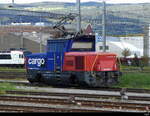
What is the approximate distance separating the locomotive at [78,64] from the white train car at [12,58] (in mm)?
36356

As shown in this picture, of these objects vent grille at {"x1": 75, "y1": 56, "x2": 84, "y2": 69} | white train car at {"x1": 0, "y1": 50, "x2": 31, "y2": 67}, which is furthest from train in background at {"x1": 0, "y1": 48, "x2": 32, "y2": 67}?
vent grille at {"x1": 75, "y1": 56, "x2": 84, "y2": 69}

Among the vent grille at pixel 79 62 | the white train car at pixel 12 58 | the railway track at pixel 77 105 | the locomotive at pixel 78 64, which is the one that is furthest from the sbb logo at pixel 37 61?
the white train car at pixel 12 58

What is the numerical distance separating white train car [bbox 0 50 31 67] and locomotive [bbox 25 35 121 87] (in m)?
36.4

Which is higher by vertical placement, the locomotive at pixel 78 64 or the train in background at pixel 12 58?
the locomotive at pixel 78 64

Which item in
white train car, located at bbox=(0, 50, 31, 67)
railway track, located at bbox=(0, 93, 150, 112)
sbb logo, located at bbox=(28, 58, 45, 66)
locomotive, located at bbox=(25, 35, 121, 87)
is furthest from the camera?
white train car, located at bbox=(0, 50, 31, 67)

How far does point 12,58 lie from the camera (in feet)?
205

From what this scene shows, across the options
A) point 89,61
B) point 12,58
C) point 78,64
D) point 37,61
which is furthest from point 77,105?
point 12,58

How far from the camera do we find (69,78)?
24.0m

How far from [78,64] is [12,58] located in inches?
1563

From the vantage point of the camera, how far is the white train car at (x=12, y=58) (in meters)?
62.1

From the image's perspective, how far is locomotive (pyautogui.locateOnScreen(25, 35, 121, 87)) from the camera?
23578 mm

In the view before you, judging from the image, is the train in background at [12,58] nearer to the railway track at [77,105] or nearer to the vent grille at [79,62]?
the vent grille at [79,62]

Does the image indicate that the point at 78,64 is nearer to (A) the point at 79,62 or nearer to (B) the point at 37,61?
(A) the point at 79,62

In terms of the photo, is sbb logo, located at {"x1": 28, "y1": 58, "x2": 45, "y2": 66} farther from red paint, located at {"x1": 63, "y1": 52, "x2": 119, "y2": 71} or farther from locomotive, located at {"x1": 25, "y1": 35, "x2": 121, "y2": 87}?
red paint, located at {"x1": 63, "y1": 52, "x2": 119, "y2": 71}
